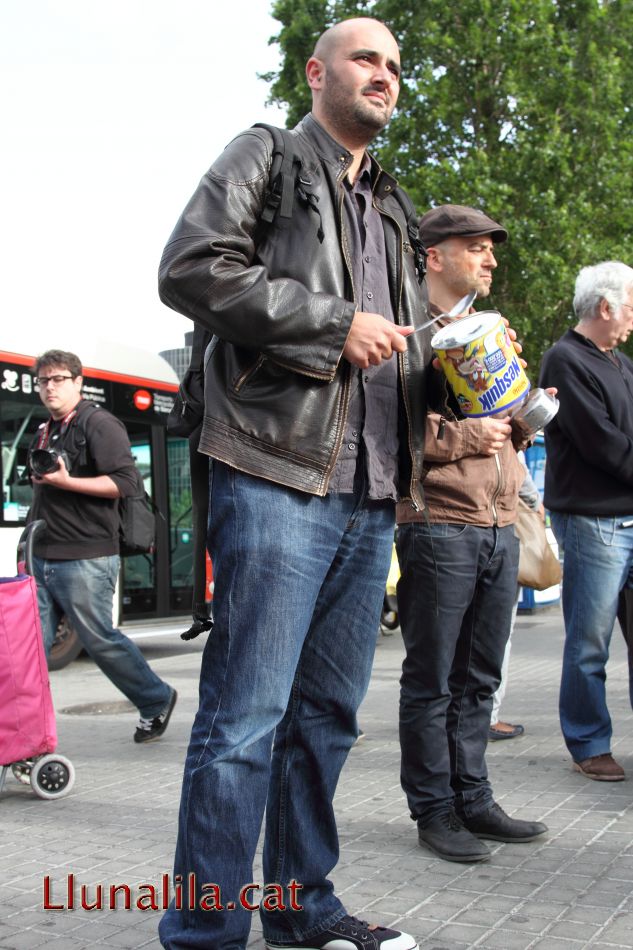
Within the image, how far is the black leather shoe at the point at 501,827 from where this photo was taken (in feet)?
11.6

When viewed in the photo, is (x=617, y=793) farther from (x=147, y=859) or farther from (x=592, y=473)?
(x=147, y=859)

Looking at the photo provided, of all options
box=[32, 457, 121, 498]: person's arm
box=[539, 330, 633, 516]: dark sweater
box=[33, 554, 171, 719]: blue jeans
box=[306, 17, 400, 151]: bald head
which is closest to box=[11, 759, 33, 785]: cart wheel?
box=[33, 554, 171, 719]: blue jeans

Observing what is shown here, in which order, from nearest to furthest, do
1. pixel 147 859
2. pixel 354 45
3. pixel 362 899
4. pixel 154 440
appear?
pixel 354 45, pixel 362 899, pixel 147 859, pixel 154 440

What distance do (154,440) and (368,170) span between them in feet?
30.7

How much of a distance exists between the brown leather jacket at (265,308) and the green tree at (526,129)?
17639 millimetres

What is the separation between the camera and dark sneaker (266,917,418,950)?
2.48m

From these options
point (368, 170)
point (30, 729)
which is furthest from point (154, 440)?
point (368, 170)

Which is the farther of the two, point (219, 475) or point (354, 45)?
point (354, 45)

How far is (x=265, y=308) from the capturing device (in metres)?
2.20

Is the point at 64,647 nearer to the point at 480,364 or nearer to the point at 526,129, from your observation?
the point at 480,364

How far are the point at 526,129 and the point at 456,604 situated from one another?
729 inches

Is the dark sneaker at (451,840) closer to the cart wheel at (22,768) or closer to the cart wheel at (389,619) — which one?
the cart wheel at (22,768)

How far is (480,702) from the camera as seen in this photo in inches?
146

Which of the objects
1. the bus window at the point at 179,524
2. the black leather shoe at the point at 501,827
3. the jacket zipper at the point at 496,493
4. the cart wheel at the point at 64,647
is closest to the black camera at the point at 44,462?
the jacket zipper at the point at 496,493
